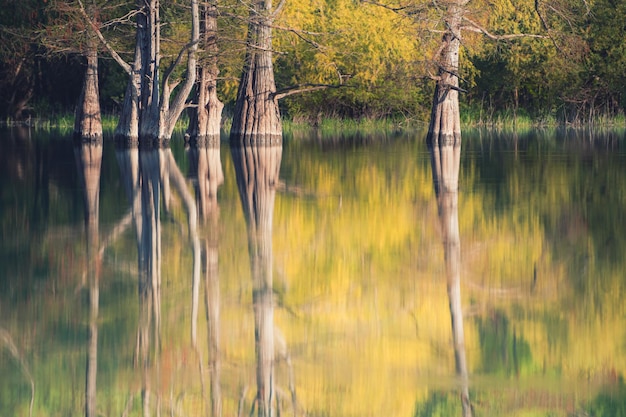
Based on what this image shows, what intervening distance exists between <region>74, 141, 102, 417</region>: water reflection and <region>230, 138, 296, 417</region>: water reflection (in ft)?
2.63

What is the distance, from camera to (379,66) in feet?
144

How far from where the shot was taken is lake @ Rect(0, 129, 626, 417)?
18.6 feet

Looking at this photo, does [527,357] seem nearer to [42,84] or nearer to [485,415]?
[485,415]

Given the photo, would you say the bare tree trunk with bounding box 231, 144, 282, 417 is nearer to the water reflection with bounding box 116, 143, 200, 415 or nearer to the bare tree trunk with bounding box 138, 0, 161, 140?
the water reflection with bounding box 116, 143, 200, 415

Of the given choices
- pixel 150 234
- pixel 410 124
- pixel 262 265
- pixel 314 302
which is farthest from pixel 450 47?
pixel 314 302

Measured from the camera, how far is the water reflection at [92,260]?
579 centimetres

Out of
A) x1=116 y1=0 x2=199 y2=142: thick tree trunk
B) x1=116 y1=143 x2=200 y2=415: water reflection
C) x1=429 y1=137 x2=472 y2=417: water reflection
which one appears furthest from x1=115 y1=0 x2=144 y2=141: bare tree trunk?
x1=429 y1=137 x2=472 y2=417: water reflection

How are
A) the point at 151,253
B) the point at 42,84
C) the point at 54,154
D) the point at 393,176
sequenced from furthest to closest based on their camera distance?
the point at 42,84, the point at 54,154, the point at 393,176, the point at 151,253

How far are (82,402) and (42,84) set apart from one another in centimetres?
5002

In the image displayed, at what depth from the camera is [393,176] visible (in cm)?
2031

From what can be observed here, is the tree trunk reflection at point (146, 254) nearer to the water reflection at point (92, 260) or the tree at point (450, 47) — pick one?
the water reflection at point (92, 260)

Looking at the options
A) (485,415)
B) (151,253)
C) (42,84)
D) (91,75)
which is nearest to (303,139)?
(91,75)

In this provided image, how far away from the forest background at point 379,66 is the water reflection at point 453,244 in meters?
15.1

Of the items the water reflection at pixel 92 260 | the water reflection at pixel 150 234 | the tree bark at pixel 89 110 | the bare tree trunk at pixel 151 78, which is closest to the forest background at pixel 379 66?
Answer: the tree bark at pixel 89 110
